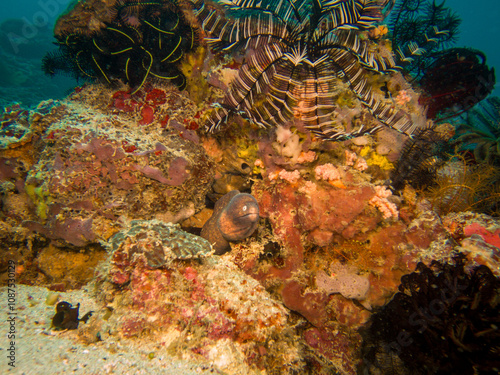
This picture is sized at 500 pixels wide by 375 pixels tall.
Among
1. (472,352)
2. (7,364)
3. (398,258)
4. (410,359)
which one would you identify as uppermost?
(398,258)

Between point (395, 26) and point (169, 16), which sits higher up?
point (395, 26)

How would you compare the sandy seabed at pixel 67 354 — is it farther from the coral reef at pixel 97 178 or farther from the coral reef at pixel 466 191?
the coral reef at pixel 466 191

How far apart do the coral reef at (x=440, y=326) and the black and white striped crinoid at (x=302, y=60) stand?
220 centimetres

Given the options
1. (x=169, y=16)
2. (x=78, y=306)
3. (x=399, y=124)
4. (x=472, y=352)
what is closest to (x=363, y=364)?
(x=472, y=352)

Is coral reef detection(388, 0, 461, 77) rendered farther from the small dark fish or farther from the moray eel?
the small dark fish

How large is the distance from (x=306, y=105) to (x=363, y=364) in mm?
3876

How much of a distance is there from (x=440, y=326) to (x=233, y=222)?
286 centimetres

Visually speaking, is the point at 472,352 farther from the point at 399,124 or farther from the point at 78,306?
→ the point at 78,306

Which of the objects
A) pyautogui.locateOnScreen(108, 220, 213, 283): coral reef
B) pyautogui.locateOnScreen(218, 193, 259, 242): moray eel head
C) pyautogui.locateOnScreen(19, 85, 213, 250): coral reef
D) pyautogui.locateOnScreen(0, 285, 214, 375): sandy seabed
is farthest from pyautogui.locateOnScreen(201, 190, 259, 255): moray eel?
pyautogui.locateOnScreen(0, 285, 214, 375): sandy seabed

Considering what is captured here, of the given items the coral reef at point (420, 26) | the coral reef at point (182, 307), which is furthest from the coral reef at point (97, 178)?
the coral reef at point (420, 26)

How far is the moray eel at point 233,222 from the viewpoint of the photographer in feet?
10.9

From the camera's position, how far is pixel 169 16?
375 centimetres

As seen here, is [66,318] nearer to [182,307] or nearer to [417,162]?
[182,307]

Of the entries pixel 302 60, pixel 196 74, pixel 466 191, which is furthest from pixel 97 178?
pixel 466 191
